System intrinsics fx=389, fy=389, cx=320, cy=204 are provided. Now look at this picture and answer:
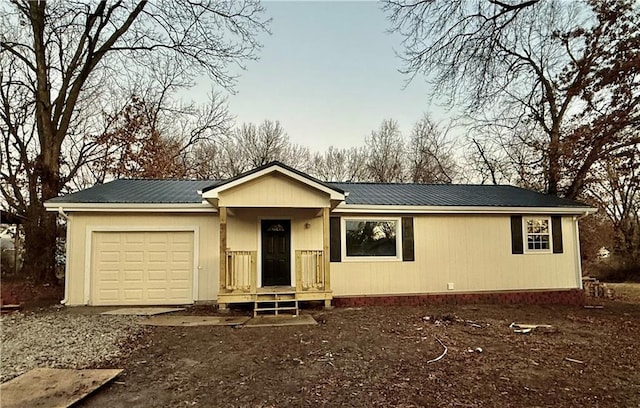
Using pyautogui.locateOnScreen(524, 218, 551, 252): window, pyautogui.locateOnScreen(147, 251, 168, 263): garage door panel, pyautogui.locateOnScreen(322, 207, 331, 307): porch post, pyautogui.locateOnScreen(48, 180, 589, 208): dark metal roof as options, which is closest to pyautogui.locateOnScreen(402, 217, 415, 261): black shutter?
pyautogui.locateOnScreen(48, 180, 589, 208): dark metal roof

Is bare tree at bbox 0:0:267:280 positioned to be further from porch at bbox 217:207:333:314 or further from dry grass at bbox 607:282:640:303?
dry grass at bbox 607:282:640:303

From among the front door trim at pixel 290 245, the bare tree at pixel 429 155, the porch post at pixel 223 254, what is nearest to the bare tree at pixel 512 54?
the front door trim at pixel 290 245

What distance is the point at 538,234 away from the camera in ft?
34.1

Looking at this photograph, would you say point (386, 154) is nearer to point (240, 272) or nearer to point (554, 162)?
point (554, 162)

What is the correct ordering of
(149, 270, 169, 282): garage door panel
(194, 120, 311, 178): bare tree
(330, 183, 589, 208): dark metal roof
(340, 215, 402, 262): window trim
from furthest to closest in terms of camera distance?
(194, 120, 311, 178): bare tree
(330, 183, 589, 208): dark metal roof
(340, 215, 402, 262): window trim
(149, 270, 169, 282): garage door panel

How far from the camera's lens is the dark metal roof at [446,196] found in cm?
991

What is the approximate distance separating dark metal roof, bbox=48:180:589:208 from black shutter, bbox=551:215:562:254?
1.26 ft

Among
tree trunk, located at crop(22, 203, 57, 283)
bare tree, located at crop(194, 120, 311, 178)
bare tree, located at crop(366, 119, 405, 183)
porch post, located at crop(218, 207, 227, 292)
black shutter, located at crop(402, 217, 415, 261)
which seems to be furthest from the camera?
bare tree, located at crop(366, 119, 405, 183)

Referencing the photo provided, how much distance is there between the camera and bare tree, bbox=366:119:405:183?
2423cm

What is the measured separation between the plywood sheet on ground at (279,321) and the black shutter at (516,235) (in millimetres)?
5921

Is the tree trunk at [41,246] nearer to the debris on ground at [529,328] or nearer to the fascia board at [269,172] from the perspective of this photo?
the fascia board at [269,172]

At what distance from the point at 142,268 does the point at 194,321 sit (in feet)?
8.35

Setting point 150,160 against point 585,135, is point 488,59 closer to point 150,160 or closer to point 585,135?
point 585,135

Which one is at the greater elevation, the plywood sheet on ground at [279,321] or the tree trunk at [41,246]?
the tree trunk at [41,246]
